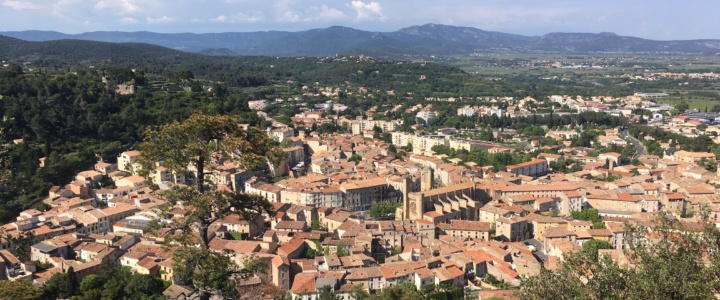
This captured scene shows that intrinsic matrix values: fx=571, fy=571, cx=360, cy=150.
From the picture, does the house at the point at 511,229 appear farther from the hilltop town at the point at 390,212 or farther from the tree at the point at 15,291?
the tree at the point at 15,291

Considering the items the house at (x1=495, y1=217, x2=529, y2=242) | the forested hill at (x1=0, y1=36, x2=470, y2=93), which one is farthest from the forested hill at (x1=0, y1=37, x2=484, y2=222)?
the house at (x1=495, y1=217, x2=529, y2=242)

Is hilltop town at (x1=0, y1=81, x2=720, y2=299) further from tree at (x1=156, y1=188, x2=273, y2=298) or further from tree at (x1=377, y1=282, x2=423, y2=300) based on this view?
tree at (x1=377, y1=282, x2=423, y2=300)

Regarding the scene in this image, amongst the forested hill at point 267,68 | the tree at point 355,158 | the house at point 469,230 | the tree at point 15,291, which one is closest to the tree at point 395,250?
the house at point 469,230

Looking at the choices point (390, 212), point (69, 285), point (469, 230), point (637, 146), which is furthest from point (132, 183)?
point (637, 146)

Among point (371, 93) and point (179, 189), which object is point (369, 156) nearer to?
point (179, 189)

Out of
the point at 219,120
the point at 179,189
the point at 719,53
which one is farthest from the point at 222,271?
the point at 719,53

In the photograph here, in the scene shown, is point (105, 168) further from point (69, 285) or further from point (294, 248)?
point (294, 248)

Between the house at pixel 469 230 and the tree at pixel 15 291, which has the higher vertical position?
the tree at pixel 15 291

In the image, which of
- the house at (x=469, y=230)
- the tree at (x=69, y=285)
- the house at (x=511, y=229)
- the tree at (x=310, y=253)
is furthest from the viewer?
the house at (x=511, y=229)

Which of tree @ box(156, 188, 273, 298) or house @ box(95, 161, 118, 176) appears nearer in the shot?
tree @ box(156, 188, 273, 298)
